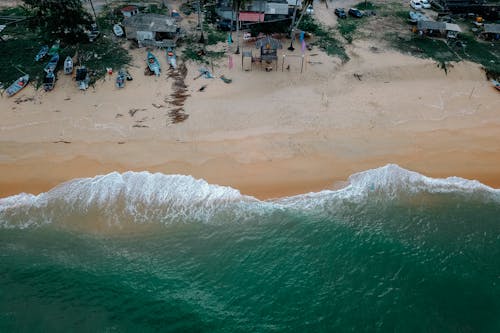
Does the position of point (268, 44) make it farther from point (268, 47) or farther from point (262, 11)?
point (262, 11)

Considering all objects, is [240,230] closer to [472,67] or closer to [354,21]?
[472,67]

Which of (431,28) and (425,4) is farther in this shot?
(425,4)

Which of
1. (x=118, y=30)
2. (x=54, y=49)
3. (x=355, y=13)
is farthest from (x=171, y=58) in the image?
(x=355, y=13)

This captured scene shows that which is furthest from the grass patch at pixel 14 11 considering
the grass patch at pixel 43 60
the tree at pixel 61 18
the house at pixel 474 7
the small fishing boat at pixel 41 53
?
the house at pixel 474 7

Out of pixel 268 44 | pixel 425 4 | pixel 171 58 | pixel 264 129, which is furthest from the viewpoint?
pixel 425 4

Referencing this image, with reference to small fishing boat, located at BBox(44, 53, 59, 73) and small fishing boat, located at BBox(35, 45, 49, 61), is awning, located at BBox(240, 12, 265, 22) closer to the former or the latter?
small fishing boat, located at BBox(44, 53, 59, 73)
